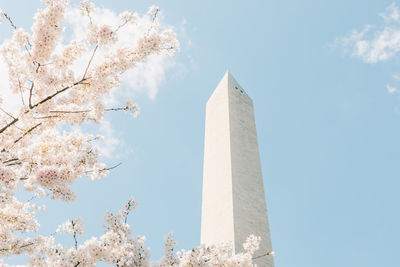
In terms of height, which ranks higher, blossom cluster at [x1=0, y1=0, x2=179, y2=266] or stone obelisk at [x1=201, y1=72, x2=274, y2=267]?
stone obelisk at [x1=201, y1=72, x2=274, y2=267]

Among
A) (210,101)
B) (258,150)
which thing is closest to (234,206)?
(258,150)

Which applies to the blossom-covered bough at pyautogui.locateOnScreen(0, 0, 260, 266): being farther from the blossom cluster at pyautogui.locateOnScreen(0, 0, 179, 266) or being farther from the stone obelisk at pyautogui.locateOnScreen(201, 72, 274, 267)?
the stone obelisk at pyautogui.locateOnScreen(201, 72, 274, 267)

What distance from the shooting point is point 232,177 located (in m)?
13.5

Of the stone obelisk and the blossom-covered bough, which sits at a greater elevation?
the stone obelisk

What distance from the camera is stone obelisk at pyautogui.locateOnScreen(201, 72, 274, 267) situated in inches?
490

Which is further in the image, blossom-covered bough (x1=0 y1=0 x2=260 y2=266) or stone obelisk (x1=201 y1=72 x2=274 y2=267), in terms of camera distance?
stone obelisk (x1=201 y1=72 x2=274 y2=267)

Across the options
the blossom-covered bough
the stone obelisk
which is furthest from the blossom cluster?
the stone obelisk

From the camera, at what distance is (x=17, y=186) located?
5012mm

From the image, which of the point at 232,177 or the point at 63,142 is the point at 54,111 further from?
the point at 232,177

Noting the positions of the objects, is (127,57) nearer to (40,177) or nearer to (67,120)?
(67,120)

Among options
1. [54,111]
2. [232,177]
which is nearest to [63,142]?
[54,111]

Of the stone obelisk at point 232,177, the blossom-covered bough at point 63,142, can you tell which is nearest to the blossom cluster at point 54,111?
the blossom-covered bough at point 63,142

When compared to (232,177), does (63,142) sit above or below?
below

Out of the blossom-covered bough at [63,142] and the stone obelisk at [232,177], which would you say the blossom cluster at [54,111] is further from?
the stone obelisk at [232,177]
